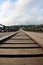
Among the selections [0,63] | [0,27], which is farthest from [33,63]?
[0,27]

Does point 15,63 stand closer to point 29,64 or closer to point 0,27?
point 29,64

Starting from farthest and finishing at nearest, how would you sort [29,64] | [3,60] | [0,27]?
[0,27], [3,60], [29,64]

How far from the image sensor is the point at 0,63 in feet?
9.77

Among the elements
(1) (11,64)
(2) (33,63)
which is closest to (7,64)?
(1) (11,64)

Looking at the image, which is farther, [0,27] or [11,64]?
[0,27]

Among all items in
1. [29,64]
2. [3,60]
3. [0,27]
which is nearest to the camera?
[29,64]

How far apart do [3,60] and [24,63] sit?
52 centimetres

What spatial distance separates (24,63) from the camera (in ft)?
9.62

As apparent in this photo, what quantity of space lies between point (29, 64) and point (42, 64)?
254 millimetres

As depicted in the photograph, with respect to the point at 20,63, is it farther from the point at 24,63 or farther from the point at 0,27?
the point at 0,27

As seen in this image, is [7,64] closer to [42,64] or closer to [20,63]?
[20,63]

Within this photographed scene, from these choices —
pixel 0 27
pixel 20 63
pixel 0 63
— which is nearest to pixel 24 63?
pixel 20 63

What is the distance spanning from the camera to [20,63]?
2.93 m

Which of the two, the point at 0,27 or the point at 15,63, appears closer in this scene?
the point at 15,63
